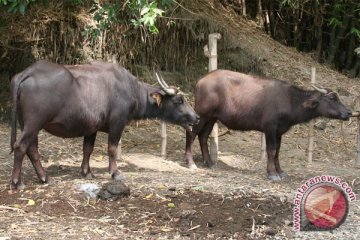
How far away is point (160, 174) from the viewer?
8.58m

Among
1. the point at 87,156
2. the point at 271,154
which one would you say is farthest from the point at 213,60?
the point at 87,156

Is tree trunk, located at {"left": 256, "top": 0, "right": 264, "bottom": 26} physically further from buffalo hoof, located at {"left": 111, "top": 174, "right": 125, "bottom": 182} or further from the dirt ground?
buffalo hoof, located at {"left": 111, "top": 174, "right": 125, "bottom": 182}

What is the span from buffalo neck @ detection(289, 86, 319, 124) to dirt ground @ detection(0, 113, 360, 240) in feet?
2.88

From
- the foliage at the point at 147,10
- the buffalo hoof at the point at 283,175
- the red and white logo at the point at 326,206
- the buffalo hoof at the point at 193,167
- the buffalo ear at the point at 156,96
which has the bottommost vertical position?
the buffalo hoof at the point at 283,175

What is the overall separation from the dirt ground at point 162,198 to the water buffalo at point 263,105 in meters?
0.71

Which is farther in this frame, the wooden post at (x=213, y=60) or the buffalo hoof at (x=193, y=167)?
the wooden post at (x=213, y=60)

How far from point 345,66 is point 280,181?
7.05m

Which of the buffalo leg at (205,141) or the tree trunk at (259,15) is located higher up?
the tree trunk at (259,15)

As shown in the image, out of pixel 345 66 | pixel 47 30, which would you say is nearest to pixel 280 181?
pixel 47 30

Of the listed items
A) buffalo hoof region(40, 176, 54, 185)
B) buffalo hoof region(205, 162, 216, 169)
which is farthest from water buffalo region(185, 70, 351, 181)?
buffalo hoof region(40, 176, 54, 185)

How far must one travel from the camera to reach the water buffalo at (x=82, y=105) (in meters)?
7.30

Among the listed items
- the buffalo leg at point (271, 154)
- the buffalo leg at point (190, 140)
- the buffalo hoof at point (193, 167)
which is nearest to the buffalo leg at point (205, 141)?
the buffalo leg at point (190, 140)

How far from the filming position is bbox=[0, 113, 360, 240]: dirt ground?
6.01m

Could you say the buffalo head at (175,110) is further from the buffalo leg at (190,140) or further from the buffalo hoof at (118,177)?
the buffalo hoof at (118,177)
